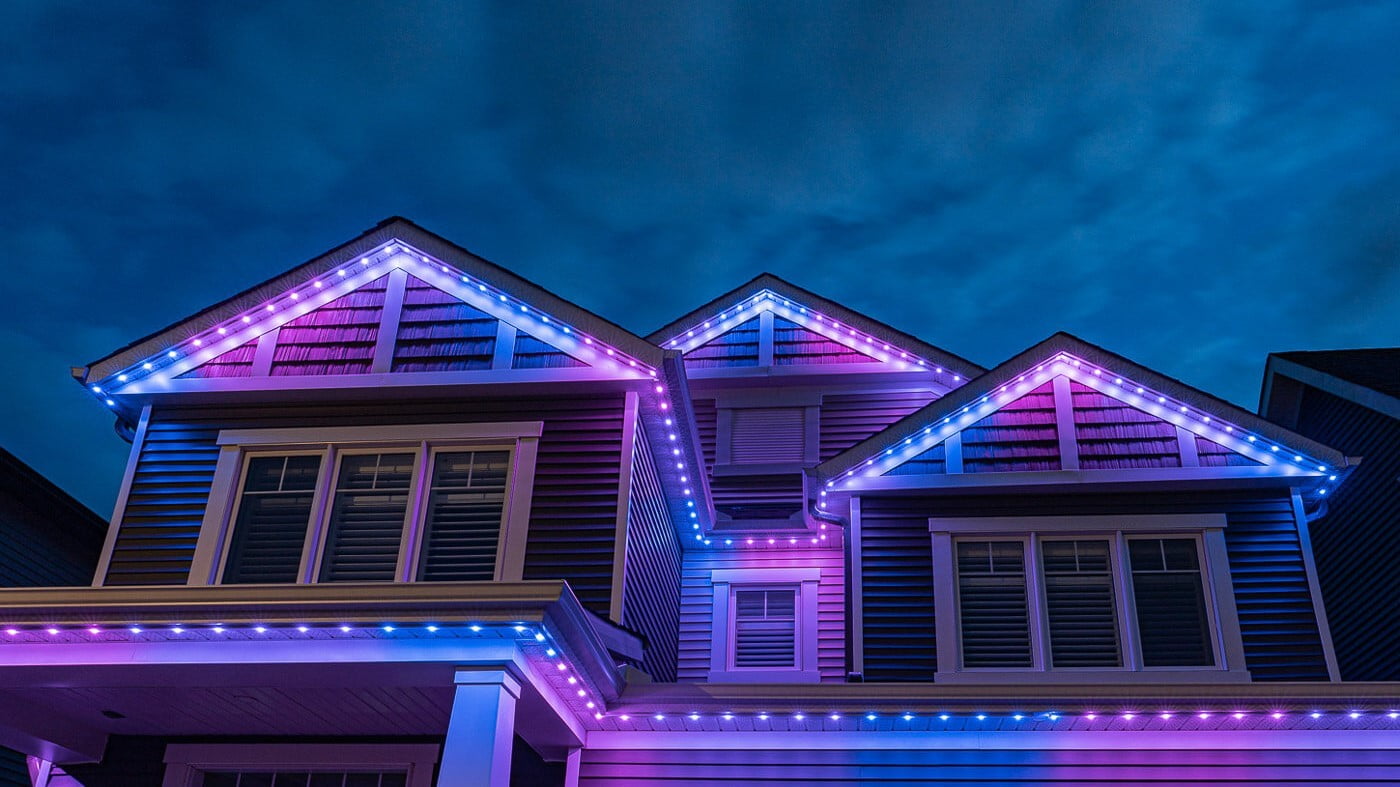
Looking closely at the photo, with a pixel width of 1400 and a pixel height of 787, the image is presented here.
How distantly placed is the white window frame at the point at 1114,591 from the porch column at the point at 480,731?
14.6ft

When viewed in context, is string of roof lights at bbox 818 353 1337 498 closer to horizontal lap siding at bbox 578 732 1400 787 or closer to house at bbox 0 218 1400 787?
house at bbox 0 218 1400 787

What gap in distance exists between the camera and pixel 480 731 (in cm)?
755

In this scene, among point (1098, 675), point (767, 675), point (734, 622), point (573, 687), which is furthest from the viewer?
point (734, 622)

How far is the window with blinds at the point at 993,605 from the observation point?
1075 cm

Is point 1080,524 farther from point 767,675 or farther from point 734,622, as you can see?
point 734,622

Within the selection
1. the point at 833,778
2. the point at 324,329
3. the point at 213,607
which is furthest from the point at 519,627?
the point at 324,329

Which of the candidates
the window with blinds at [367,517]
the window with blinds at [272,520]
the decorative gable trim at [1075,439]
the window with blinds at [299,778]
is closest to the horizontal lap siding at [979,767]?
the window with blinds at [299,778]

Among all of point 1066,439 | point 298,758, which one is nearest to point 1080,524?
point 1066,439

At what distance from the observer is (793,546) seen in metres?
14.9

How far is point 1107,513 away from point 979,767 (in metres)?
3.10

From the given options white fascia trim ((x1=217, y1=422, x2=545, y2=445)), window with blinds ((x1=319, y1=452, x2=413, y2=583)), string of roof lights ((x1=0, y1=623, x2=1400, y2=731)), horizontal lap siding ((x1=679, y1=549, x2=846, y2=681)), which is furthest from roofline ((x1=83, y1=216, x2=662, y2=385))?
horizontal lap siding ((x1=679, y1=549, x2=846, y2=681))

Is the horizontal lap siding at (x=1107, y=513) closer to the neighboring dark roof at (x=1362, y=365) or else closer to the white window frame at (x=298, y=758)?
the white window frame at (x=298, y=758)

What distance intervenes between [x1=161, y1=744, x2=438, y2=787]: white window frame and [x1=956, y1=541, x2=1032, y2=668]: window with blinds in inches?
193

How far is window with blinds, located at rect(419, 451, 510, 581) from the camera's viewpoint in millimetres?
10547
